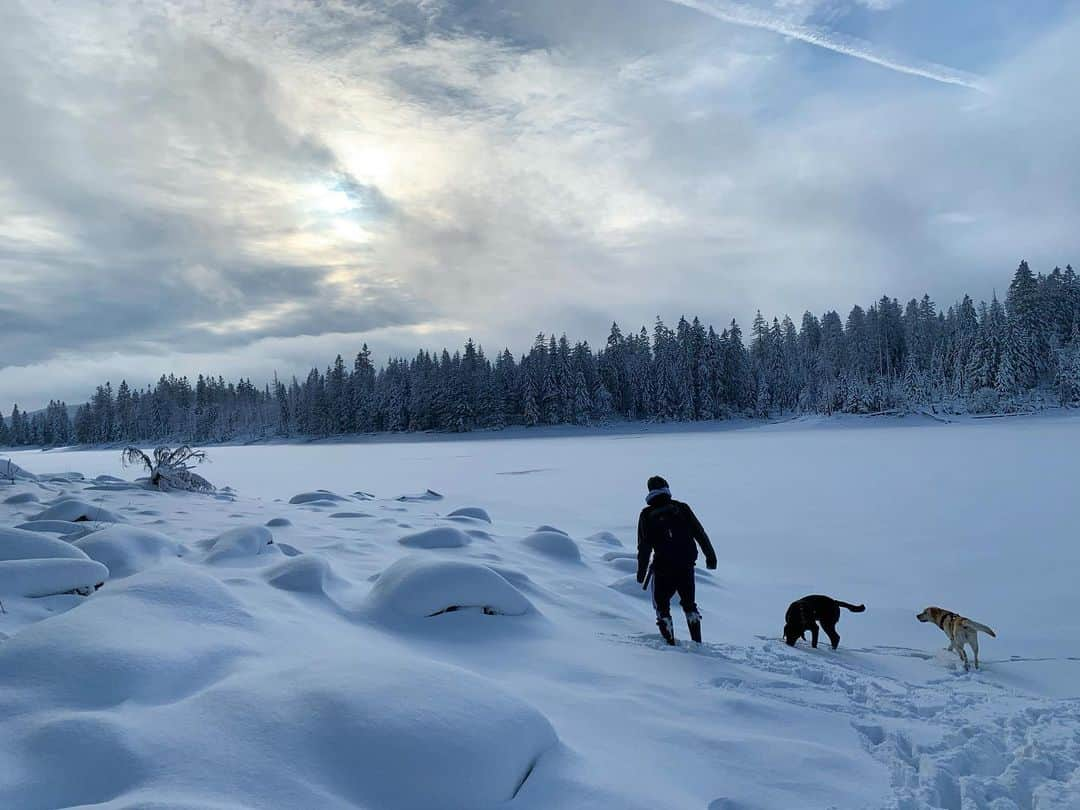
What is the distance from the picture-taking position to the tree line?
64000mm

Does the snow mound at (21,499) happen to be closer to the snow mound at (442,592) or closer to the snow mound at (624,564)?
the snow mound at (442,592)

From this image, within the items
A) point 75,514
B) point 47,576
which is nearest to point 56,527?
point 75,514

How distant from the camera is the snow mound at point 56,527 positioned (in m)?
8.95

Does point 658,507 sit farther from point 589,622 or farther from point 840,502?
point 840,502

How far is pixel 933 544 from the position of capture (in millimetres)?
11414

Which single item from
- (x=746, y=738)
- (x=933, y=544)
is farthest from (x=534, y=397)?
(x=746, y=738)

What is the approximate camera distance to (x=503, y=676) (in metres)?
4.88

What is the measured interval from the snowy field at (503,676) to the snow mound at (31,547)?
0.02 metres

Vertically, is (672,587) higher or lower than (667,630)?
higher

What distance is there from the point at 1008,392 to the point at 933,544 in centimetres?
6473

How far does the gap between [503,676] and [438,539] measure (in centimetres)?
561

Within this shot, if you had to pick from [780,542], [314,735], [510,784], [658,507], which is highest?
[658,507]

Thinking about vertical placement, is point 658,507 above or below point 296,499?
above

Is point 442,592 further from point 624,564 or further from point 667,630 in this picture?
point 624,564
